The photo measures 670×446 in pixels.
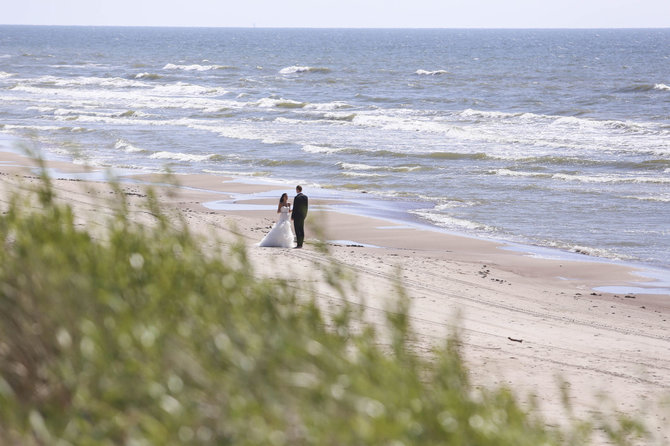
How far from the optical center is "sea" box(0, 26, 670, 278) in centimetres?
2080

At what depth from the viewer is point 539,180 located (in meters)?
25.2

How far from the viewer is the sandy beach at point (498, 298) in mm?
8766

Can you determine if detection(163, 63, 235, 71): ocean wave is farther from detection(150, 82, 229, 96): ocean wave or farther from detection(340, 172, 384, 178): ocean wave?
detection(340, 172, 384, 178): ocean wave

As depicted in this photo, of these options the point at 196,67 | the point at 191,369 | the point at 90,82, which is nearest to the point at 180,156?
the point at 191,369

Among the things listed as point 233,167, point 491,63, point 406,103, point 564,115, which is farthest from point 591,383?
point 491,63

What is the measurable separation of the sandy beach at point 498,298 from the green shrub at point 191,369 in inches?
22.2

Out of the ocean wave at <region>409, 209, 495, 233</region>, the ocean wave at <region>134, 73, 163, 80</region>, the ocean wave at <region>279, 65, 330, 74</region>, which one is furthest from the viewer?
the ocean wave at <region>279, 65, 330, 74</region>

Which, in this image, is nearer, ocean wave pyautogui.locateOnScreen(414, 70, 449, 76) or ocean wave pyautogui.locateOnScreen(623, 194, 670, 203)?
ocean wave pyautogui.locateOnScreen(623, 194, 670, 203)


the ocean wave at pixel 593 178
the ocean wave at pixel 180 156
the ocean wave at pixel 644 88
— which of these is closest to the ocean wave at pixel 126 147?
the ocean wave at pixel 180 156

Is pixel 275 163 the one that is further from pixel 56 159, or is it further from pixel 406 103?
pixel 406 103

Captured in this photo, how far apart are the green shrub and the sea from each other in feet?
5.31

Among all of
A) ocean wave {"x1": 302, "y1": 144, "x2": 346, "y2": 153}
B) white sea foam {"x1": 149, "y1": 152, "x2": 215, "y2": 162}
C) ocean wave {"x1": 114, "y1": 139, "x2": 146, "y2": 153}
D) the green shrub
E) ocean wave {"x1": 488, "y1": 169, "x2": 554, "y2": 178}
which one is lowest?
ocean wave {"x1": 114, "y1": 139, "x2": 146, "y2": 153}

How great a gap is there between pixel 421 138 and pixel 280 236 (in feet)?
62.8

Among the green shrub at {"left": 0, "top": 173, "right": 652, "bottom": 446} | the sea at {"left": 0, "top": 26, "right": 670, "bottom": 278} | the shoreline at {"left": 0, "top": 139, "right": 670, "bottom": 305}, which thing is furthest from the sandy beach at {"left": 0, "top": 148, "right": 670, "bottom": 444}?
the sea at {"left": 0, "top": 26, "right": 670, "bottom": 278}
